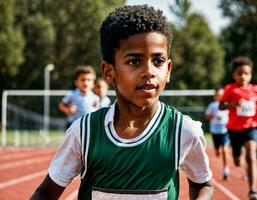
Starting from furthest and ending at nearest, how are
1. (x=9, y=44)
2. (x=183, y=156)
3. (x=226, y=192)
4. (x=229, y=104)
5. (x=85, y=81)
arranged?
(x=9, y=44) < (x=85, y=81) < (x=226, y=192) < (x=229, y=104) < (x=183, y=156)

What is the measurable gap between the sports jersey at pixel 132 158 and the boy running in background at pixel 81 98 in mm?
7336

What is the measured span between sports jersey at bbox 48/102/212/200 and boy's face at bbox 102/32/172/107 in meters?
0.14

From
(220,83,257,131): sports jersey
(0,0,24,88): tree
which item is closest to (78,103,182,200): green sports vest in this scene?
(220,83,257,131): sports jersey

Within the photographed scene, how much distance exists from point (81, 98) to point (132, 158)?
7967 mm

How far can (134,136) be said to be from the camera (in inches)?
88.6

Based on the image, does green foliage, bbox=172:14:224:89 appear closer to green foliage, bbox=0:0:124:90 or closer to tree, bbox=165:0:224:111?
tree, bbox=165:0:224:111

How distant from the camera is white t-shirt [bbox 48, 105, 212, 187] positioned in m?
2.26

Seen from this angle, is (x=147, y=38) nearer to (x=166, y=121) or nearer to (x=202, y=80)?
(x=166, y=121)

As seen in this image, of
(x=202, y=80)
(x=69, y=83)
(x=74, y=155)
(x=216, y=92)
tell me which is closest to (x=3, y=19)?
(x=69, y=83)

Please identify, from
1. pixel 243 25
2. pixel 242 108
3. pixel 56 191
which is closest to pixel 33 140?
pixel 242 108

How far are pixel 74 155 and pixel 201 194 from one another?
0.52 metres

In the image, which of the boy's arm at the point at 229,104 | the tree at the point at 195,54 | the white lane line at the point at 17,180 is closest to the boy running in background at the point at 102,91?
the white lane line at the point at 17,180

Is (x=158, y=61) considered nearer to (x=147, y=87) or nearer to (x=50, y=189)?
(x=147, y=87)

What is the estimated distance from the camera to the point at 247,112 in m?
8.20
